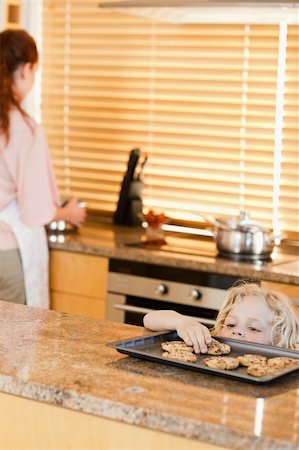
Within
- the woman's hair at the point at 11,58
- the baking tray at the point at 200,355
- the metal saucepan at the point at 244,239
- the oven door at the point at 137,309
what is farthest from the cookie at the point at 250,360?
the woman's hair at the point at 11,58

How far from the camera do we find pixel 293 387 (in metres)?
1.95

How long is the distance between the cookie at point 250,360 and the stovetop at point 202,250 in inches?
67.8

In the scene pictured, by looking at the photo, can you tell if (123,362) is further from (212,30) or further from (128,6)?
(212,30)

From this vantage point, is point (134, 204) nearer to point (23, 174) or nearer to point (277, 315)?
point (23, 174)

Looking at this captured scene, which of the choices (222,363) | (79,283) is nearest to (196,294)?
(79,283)

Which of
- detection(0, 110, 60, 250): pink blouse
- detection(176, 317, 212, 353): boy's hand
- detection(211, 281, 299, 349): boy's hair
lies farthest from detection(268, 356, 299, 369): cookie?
detection(0, 110, 60, 250): pink blouse

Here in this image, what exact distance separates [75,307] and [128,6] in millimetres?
1222

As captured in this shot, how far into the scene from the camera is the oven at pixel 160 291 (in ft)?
12.2

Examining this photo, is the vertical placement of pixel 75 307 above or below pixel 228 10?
below

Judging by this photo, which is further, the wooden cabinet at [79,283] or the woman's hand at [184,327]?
the wooden cabinet at [79,283]

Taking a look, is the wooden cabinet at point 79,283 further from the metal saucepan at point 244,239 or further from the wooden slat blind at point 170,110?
the wooden slat blind at point 170,110

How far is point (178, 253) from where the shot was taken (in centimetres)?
393

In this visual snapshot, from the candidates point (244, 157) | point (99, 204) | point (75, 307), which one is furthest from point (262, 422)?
point (99, 204)

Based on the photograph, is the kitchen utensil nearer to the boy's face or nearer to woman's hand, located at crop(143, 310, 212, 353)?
the boy's face
